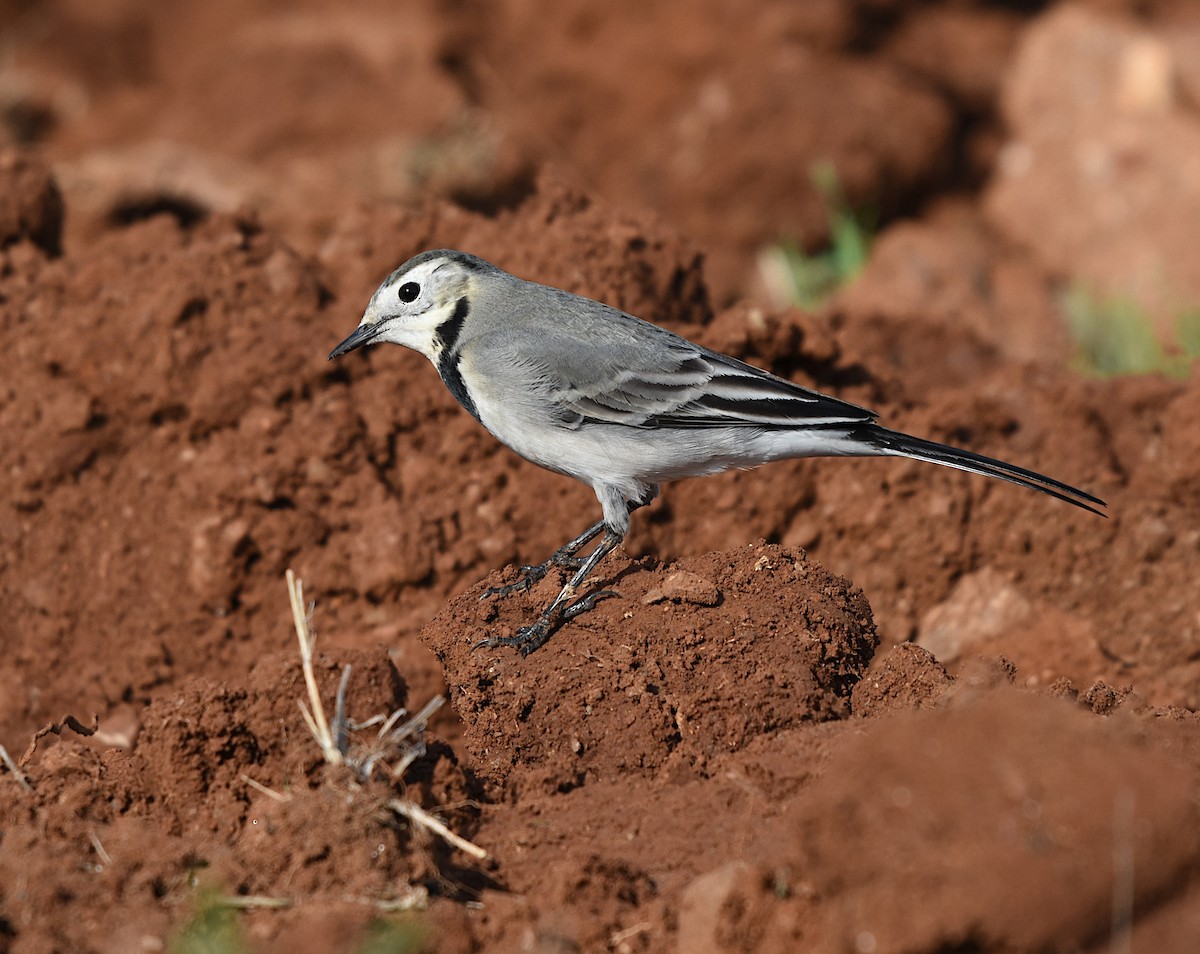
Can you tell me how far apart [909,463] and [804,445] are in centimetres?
134

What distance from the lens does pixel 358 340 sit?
18.9 ft

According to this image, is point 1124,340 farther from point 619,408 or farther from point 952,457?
point 619,408

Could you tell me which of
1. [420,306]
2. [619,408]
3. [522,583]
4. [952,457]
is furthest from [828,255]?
[522,583]

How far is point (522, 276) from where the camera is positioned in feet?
22.5

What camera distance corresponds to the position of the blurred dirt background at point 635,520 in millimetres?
3221

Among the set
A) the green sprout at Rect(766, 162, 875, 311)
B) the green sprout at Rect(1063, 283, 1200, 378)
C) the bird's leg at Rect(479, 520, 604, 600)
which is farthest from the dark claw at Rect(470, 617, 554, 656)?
the green sprout at Rect(766, 162, 875, 311)

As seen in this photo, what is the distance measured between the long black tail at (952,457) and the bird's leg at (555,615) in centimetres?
117

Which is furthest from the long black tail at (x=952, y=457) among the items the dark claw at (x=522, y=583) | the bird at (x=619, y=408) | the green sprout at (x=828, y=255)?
the green sprout at (x=828, y=255)

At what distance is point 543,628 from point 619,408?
3.75ft

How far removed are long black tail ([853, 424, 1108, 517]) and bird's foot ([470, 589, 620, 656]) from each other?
122 cm

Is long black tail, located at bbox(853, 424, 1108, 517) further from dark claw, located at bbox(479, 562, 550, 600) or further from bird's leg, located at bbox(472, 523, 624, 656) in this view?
dark claw, located at bbox(479, 562, 550, 600)

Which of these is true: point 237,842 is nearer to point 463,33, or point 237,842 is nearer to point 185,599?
point 185,599

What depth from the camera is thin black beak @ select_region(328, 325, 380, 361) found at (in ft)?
18.8

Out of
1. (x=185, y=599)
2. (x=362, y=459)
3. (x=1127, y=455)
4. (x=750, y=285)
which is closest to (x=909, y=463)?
(x=1127, y=455)
